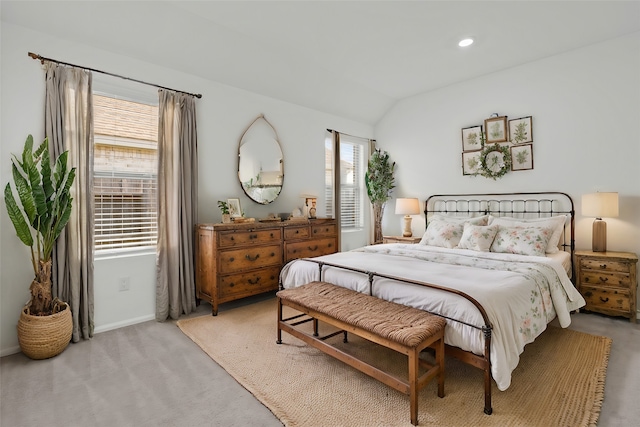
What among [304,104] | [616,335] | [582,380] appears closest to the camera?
[582,380]

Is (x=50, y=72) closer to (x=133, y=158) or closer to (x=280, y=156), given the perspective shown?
(x=133, y=158)

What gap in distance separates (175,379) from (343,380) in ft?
3.96

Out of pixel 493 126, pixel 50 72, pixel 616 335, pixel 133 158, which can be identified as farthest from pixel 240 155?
pixel 616 335

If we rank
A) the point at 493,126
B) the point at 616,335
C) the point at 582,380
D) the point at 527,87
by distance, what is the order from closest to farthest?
the point at 582,380, the point at 616,335, the point at 527,87, the point at 493,126

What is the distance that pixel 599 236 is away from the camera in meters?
3.59

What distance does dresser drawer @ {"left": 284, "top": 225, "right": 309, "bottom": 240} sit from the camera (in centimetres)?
412

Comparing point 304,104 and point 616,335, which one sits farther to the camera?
point 304,104

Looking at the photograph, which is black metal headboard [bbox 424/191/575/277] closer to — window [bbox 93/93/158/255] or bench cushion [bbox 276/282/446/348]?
bench cushion [bbox 276/282/446/348]

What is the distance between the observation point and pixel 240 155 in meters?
4.16

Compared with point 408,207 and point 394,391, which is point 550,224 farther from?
point 394,391

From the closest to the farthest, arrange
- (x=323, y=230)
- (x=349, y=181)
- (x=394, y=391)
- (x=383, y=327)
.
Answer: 1. (x=383, y=327)
2. (x=394, y=391)
3. (x=323, y=230)
4. (x=349, y=181)

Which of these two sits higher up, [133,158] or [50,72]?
[50,72]

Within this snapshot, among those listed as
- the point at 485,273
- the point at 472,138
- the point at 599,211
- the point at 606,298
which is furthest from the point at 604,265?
the point at 472,138

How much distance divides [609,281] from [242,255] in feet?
12.8
